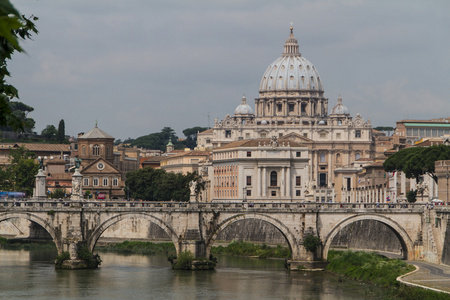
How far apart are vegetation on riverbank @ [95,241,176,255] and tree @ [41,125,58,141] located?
83959 millimetres

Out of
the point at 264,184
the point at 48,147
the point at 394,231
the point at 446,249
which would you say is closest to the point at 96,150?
the point at 48,147

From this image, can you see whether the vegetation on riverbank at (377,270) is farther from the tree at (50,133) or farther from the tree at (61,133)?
the tree at (50,133)

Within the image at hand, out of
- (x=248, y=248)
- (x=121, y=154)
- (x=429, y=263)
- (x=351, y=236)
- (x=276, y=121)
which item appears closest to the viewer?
(x=429, y=263)

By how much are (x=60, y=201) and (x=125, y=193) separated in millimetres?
65982

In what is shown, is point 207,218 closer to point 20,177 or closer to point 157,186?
point 20,177

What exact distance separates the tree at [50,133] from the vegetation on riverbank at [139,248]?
84.0m

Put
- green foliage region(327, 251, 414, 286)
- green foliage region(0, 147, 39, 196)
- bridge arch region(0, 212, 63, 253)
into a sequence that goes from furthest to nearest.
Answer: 1. green foliage region(0, 147, 39, 196)
2. bridge arch region(0, 212, 63, 253)
3. green foliage region(327, 251, 414, 286)

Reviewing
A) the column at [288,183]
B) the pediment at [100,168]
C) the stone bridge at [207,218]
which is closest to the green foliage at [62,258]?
the stone bridge at [207,218]

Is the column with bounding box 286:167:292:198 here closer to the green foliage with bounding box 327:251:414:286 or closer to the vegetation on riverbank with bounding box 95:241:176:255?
the vegetation on riverbank with bounding box 95:241:176:255

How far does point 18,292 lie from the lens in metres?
46.6

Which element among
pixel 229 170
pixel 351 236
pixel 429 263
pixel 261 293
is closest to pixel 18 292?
pixel 261 293

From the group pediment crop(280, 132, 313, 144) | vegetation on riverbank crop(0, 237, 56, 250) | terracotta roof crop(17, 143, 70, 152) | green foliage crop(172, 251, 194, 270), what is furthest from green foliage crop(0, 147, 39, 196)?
pediment crop(280, 132, 313, 144)

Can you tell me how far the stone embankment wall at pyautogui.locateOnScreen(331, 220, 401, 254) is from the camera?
65.0 metres

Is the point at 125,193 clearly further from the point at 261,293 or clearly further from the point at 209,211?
the point at 261,293
